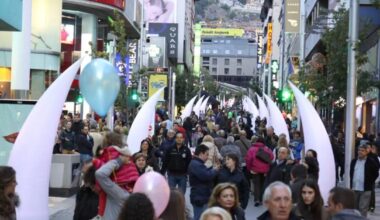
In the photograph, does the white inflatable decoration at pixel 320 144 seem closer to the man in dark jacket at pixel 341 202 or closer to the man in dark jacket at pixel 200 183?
the man in dark jacket at pixel 200 183

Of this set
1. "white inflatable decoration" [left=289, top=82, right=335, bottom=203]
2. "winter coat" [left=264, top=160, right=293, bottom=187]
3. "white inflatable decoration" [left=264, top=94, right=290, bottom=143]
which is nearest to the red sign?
"white inflatable decoration" [left=264, top=94, right=290, bottom=143]

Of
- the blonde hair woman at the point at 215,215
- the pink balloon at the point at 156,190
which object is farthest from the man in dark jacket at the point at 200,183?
the blonde hair woman at the point at 215,215

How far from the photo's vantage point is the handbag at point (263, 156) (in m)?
17.3

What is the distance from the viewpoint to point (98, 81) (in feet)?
36.6

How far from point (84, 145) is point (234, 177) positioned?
8.61m

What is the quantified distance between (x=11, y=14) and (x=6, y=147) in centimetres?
835

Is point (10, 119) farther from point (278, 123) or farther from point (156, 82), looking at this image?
point (156, 82)

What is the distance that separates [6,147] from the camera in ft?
48.8

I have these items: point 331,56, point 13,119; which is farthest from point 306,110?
point 331,56

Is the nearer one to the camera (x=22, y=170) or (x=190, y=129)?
(x=22, y=170)

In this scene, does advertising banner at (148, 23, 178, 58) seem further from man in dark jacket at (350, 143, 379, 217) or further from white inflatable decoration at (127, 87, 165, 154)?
man in dark jacket at (350, 143, 379, 217)

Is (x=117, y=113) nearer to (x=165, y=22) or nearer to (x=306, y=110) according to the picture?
(x=306, y=110)

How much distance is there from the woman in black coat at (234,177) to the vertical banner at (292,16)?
169ft

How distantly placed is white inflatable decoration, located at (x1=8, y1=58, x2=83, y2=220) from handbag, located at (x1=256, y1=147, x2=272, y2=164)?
7401 mm
